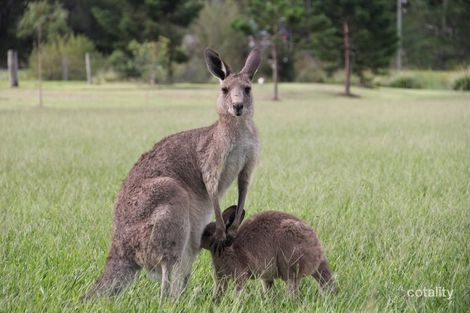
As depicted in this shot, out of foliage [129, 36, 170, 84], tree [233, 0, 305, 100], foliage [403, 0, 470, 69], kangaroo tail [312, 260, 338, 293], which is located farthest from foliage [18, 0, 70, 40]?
kangaroo tail [312, 260, 338, 293]

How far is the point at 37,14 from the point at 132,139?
105 ft

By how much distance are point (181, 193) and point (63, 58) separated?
37.9m

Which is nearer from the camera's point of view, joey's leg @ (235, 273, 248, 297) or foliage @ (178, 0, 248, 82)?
joey's leg @ (235, 273, 248, 297)

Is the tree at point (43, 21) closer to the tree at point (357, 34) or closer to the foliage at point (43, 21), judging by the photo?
the foliage at point (43, 21)

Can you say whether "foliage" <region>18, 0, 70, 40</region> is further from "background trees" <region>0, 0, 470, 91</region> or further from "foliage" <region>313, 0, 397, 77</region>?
"foliage" <region>313, 0, 397, 77</region>

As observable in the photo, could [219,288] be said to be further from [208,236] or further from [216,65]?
[216,65]

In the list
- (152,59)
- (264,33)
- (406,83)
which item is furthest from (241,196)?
(406,83)

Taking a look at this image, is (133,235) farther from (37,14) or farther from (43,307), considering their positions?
(37,14)

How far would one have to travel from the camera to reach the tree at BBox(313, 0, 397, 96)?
37281 millimetres

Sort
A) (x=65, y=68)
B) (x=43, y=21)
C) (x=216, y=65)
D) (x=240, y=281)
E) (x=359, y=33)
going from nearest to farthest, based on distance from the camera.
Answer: (x=240, y=281) < (x=216, y=65) < (x=359, y=33) < (x=65, y=68) < (x=43, y=21)

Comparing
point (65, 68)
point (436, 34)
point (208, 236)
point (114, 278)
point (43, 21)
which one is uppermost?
point (43, 21)

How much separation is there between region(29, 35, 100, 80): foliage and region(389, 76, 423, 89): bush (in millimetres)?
17629

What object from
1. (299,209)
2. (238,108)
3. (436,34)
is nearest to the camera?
(238,108)

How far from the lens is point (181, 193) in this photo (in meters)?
3.48
